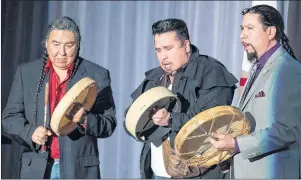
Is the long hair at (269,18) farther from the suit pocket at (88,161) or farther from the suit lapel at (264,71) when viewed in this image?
the suit pocket at (88,161)

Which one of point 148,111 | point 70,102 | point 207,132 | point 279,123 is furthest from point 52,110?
point 279,123

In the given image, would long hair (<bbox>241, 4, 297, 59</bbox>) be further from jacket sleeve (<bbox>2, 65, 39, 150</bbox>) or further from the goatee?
jacket sleeve (<bbox>2, 65, 39, 150</bbox>)

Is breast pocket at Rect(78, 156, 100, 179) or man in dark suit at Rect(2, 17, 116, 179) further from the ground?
man in dark suit at Rect(2, 17, 116, 179)

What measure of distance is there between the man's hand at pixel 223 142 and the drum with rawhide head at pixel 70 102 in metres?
0.63

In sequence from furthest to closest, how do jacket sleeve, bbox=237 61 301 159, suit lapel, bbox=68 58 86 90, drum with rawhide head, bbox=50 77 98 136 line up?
suit lapel, bbox=68 58 86 90
drum with rawhide head, bbox=50 77 98 136
jacket sleeve, bbox=237 61 301 159

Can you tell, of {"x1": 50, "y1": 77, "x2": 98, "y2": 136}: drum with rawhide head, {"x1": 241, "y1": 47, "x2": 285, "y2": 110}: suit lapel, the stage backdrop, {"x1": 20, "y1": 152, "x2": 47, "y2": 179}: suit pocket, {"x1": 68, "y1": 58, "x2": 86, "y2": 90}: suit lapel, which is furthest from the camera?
the stage backdrop

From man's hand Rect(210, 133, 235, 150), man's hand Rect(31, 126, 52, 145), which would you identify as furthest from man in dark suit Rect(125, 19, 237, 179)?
man's hand Rect(31, 126, 52, 145)

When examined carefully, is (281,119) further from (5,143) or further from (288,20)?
(5,143)

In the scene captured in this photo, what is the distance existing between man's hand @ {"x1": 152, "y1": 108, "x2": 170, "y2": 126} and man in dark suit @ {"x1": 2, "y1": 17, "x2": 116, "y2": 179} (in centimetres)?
31

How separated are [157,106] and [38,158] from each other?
607mm

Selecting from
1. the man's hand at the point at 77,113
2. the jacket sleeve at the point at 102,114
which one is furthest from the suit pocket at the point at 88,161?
the man's hand at the point at 77,113

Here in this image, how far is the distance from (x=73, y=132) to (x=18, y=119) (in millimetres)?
260

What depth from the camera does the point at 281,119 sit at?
11.2ft

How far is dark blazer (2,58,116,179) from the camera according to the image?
12.4 feet
